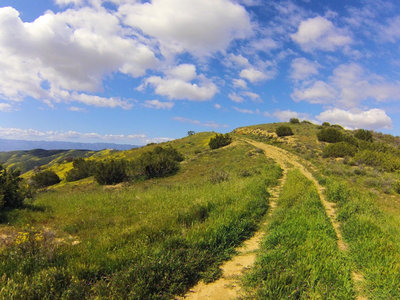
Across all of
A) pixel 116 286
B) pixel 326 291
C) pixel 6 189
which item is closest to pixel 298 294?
pixel 326 291

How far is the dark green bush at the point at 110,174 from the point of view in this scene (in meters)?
21.0

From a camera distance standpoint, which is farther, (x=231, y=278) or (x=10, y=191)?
(x=10, y=191)

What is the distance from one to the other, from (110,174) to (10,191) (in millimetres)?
13737

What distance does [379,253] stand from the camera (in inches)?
187

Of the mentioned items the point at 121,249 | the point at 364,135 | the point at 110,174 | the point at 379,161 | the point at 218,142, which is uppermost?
the point at 364,135

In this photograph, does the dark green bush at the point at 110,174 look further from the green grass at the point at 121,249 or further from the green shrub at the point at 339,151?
Result: the green shrub at the point at 339,151

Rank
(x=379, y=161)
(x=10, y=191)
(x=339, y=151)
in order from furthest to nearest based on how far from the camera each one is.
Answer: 1. (x=339, y=151)
2. (x=379, y=161)
3. (x=10, y=191)

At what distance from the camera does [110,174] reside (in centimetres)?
2102

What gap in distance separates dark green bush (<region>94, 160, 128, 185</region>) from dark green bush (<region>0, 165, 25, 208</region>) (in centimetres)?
1300

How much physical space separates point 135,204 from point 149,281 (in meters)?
5.14

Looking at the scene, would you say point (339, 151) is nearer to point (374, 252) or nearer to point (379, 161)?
point (379, 161)

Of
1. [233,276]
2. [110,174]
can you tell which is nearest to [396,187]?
[233,276]

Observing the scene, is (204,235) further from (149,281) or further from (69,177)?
(69,177)

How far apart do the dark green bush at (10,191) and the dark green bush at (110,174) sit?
1300 cm
